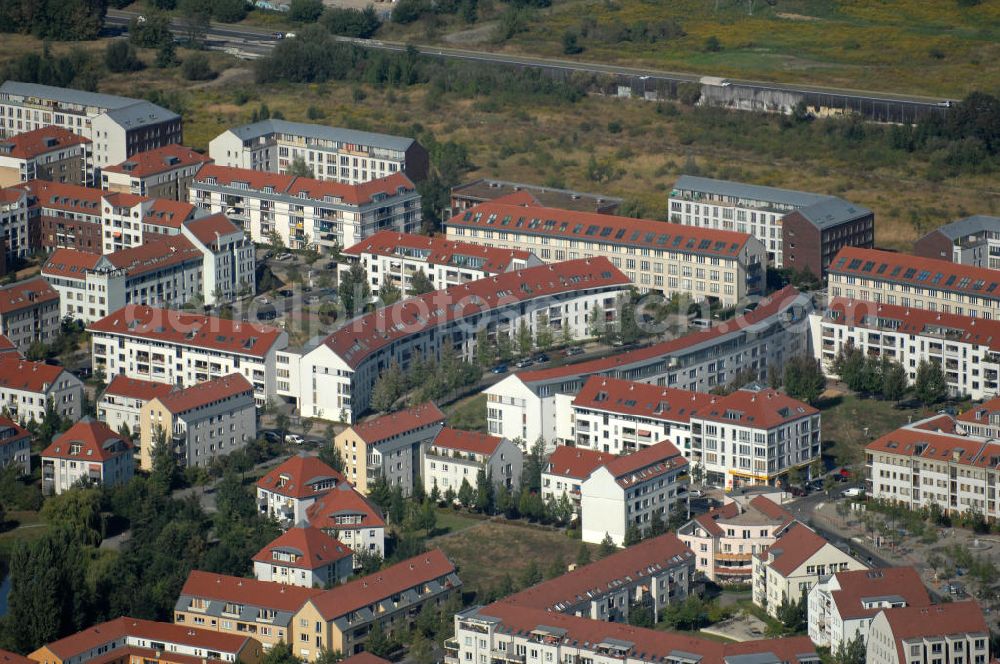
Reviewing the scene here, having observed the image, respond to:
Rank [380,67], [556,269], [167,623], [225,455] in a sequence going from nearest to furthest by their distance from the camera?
[167,623]
[225,455]
[556,269]
[380,67]

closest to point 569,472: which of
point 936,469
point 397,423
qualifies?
point 397,423

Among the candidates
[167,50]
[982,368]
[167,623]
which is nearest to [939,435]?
[982,368]

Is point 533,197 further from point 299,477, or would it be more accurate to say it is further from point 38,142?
point 299,477

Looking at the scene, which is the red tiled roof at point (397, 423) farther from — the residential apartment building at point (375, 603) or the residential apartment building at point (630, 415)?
the residential apartment building at point (375, 603)

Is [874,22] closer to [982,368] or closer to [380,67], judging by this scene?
[380,67]

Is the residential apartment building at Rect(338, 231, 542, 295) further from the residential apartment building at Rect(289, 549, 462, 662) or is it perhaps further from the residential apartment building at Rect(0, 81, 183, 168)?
the residential apartment building at Rect(289, 549, 462, 662)

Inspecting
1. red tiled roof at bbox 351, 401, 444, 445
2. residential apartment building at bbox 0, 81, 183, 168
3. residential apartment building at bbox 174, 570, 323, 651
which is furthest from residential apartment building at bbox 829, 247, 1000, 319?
residential apartment building at bbox 0, 81, 183, 168
